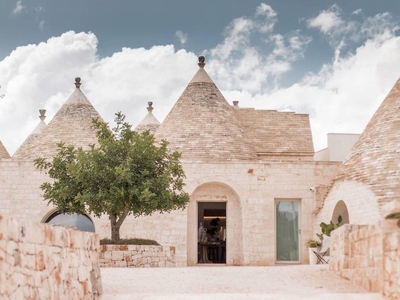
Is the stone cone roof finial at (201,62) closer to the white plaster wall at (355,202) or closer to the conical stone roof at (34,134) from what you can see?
the white plaster wall at (355,202)

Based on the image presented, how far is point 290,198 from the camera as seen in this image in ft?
70.3

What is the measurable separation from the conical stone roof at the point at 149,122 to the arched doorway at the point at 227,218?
950 centimetres

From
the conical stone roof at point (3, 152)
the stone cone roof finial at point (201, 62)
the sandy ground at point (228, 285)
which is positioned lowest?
the sandy ground at point (228, 285)

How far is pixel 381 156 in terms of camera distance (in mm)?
18531

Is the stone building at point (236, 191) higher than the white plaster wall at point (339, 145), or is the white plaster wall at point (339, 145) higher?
the white plaster wall at point (339, 145)

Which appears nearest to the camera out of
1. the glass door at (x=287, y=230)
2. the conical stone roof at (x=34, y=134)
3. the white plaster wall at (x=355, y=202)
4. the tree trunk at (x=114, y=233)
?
the tree trunk at (x=114, y=233)

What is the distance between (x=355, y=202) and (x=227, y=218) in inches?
177

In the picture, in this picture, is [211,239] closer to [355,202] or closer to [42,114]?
[355,202]

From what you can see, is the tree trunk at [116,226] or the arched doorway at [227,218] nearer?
the tree trunk at [116,226]

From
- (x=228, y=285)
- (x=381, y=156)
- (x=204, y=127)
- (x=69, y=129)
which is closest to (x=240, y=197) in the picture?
(x=204, y=127)

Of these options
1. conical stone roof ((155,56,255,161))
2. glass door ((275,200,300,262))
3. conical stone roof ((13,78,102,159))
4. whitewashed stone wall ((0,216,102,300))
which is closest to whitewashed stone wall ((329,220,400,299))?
whitewashed stone wall ((0,216,102,300))

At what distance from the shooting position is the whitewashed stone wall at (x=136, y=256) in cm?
1456

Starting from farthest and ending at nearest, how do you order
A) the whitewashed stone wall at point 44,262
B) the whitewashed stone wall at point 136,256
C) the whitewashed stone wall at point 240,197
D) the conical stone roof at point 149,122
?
the conical stone roof at point 149,122 → the whitewashed stone wall at point 240,197 → the whitewashed stone wall at point 136,256 → the whitewashed stone wall at point 44,262

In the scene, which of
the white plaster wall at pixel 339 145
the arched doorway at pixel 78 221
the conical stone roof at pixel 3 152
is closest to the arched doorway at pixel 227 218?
the arched doorway at pixel 78 221
